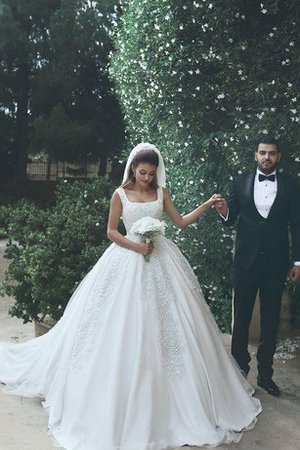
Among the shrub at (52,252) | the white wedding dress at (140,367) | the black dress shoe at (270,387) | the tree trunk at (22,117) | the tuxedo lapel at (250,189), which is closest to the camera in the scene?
the white wedding dress at (140,367)

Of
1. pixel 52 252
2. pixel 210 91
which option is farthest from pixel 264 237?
pixel 52 252

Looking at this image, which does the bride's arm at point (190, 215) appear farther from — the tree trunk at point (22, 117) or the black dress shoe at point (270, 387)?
the tree trunk at point (22, 117)

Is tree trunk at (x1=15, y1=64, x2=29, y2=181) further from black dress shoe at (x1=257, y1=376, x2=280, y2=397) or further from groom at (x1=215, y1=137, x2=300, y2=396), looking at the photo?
black dress shoe at (x1=257, y1=376, x2=280, y2=397)

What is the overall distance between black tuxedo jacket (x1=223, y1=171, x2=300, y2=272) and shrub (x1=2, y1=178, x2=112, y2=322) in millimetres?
1632

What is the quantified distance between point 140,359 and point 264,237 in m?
1.26

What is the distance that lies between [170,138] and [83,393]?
283 cm

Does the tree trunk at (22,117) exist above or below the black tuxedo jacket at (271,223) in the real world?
above

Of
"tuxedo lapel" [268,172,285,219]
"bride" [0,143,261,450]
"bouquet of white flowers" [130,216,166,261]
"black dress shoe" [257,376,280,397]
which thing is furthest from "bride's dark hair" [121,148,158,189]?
"black dress shoe" [257,376,280,397]

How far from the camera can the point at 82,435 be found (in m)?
3.31

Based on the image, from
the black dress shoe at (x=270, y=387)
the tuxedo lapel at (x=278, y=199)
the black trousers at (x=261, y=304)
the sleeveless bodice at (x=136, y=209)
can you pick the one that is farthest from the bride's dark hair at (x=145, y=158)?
the black dress shoe at (x=270, y=387)

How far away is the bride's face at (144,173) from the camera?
3775 mm

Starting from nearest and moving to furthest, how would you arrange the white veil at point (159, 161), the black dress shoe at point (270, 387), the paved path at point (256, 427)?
the paved path at point (256, 427)
the white veil at point (159, 161)
the black dress shoe at point (270, 387)

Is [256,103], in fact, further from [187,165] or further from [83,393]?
[83,393]

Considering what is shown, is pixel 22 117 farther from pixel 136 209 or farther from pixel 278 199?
pixel 278 199
